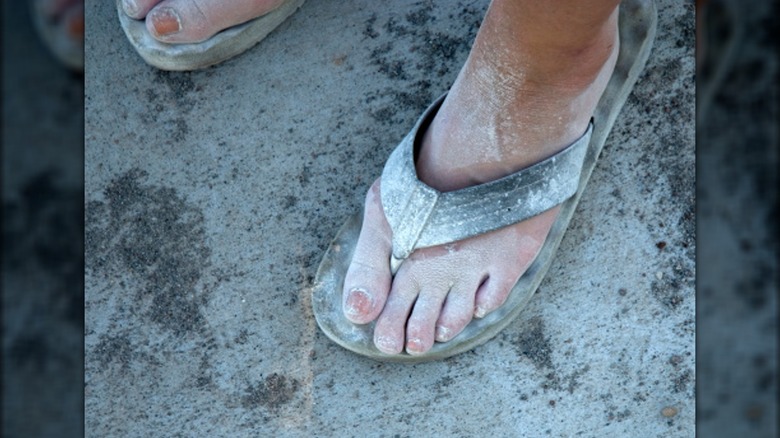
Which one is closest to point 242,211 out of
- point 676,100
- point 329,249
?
point 329,249

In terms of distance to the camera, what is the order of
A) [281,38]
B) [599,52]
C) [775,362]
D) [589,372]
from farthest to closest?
[775,362] → [281,38] → [589,372] → [599,52]

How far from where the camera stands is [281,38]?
5.61ft

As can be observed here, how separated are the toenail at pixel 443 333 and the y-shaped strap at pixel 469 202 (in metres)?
0.10

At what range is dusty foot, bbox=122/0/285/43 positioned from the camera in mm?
1618

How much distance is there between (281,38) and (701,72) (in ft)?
3.93

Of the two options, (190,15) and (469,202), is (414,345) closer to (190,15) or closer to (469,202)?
(469,202)

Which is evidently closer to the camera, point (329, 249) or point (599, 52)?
point (599, 52)

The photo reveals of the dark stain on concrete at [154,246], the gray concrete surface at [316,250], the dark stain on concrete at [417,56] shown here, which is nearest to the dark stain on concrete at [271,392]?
the gray concrete surface at [316,250]

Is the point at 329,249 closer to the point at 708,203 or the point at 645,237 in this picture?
the point at 645,237

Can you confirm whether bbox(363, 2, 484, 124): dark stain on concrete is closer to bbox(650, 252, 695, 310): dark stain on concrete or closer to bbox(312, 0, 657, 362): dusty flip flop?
bbox(312, 0, 657, 362): dusty flip flop

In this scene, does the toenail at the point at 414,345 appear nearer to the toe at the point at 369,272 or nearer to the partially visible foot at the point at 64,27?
the toe at the point at 369,272

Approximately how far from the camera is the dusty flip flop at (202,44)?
166 cm

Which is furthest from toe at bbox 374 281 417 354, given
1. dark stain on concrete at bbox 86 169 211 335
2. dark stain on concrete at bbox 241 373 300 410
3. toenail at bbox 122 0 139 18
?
toenail at bbox 122 0 139 18

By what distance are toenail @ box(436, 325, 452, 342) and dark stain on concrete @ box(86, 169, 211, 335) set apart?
357 millimetres
